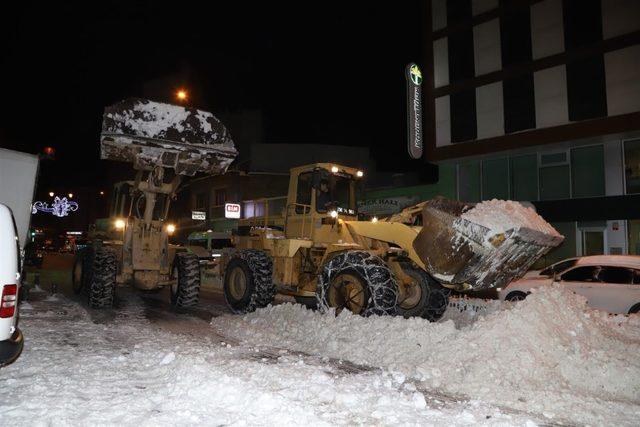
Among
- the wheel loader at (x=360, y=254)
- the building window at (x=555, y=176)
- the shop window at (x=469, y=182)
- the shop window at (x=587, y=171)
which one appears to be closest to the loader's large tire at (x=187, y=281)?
the wheel loader at (x=360, y=254)

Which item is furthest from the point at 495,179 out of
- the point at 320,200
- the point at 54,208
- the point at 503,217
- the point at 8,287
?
the point at 54,208

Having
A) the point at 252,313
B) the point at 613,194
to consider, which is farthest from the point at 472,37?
the point at 252,313

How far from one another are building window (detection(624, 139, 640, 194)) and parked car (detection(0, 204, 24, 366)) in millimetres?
20317

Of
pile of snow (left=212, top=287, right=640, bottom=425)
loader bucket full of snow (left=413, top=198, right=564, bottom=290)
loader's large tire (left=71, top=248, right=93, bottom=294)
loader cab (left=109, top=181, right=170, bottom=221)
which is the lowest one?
pile of snow (left=212, top=287, right=640, bottom=425)

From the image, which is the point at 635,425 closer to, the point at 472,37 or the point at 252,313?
the point at 252,313

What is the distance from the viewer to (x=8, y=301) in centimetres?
473

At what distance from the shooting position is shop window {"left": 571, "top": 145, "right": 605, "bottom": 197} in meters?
19.3

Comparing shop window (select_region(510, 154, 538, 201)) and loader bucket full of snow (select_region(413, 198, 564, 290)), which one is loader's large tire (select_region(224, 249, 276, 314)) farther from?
shop window (select_region(510, 154, 538, 201))

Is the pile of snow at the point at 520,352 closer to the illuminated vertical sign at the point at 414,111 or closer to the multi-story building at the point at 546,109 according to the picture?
the multi-story building at the point at 546,109

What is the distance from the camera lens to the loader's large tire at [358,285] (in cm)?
758

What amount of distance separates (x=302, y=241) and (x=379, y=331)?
317cm

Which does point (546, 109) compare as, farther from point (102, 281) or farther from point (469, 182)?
point (102, 281)

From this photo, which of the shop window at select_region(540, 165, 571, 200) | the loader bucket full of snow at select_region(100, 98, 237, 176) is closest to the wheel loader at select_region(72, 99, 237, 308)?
the loader bucket full of snow at select_region(100, 98, 237, 176)

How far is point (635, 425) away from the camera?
4406 millimetres
